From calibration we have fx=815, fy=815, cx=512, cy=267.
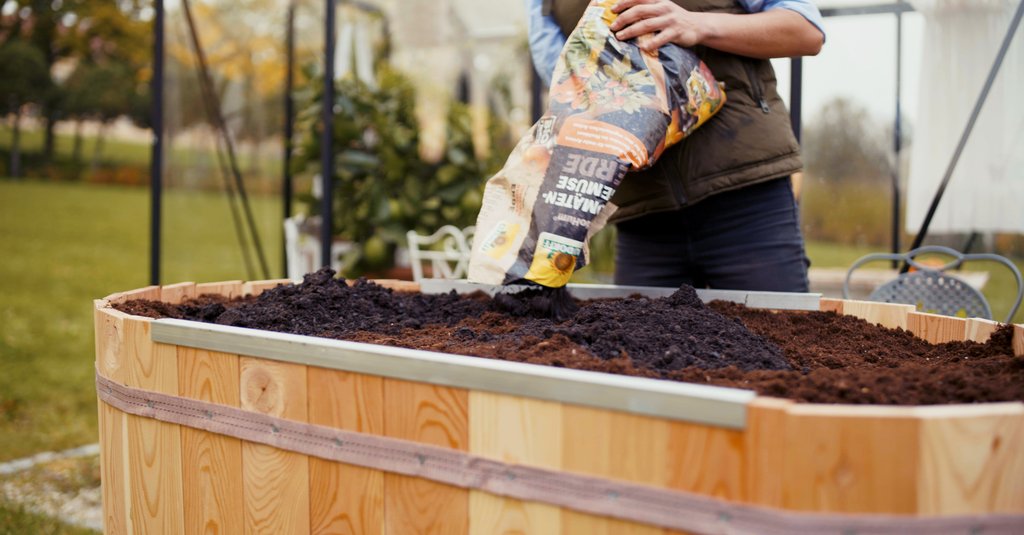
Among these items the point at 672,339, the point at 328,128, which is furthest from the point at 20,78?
the point at 672,339

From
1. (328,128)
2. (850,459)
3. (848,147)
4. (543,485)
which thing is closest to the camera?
(850,459)

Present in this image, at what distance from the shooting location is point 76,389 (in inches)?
183

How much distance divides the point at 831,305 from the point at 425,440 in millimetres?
902

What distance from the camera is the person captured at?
55.9 inches

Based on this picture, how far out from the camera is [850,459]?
0.79 metres

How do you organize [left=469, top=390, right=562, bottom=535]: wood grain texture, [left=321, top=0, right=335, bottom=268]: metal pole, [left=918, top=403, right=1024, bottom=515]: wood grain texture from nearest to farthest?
1. [left=918, top=403, right=1024, bottom=515]: wood grain texture
2. [left=469, top=390, right=562, bottom=535]: wood grain texture
3. [left=321, top=0, right=335, bottom=268]: metal pole

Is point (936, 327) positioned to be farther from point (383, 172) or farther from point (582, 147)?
point (383, 172)

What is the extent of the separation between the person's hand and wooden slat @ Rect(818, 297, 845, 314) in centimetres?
55

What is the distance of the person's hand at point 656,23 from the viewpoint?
1352 millimetres

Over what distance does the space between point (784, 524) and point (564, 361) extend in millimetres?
318

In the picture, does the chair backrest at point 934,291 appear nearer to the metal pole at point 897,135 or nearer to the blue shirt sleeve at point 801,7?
the blue shirt sleeve at point 801,7

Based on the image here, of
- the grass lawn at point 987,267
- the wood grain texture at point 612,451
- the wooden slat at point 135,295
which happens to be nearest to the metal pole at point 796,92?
the grass lawn at point 987,267

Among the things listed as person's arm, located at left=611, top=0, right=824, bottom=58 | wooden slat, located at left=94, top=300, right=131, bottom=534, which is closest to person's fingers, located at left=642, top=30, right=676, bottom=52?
person's arm, located at left=611, top=0, right=824, bottom=58

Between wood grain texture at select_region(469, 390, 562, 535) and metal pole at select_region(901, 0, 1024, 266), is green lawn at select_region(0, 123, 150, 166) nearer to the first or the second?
metal pole at select_region(901, 0, 1024, 266)
